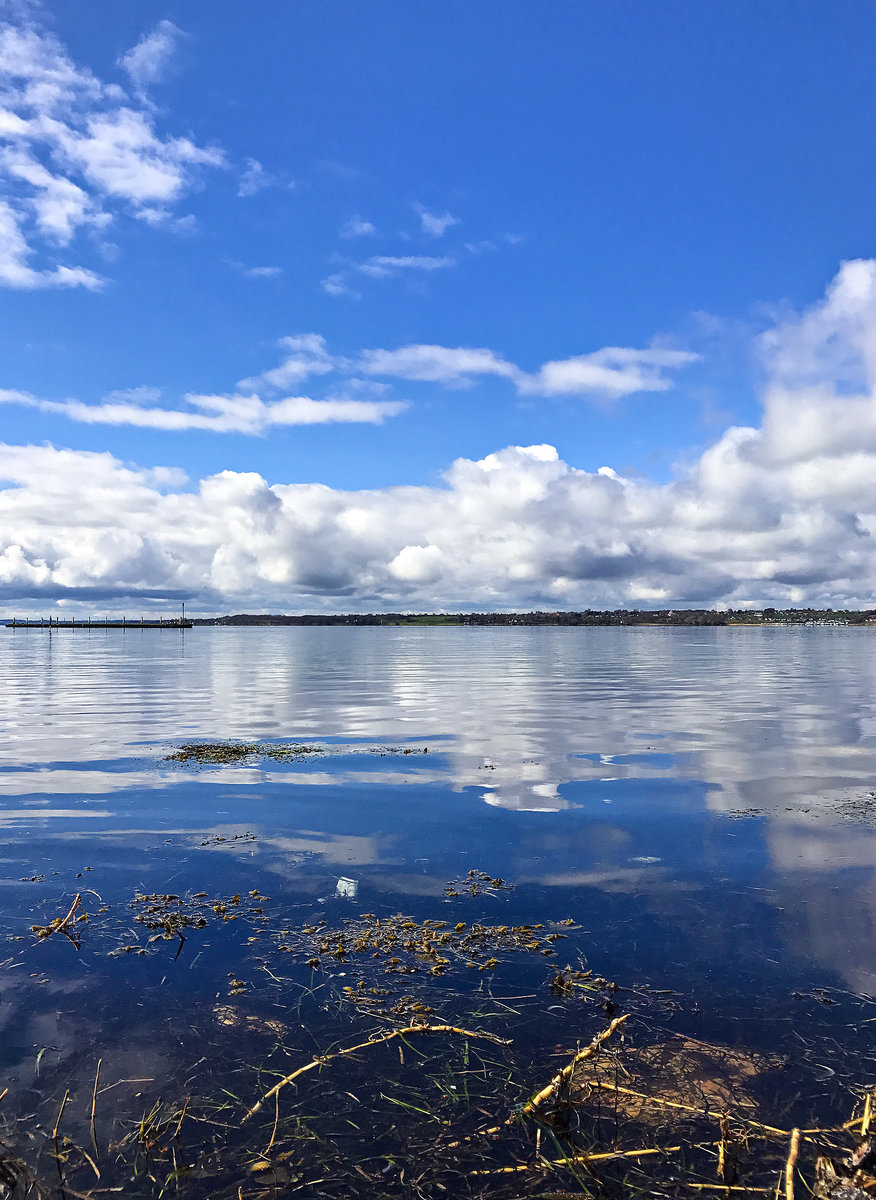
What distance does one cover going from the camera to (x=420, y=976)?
1220 cm

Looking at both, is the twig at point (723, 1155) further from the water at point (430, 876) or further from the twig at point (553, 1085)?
the water at point (430, 876)

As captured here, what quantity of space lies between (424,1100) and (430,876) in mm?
8305

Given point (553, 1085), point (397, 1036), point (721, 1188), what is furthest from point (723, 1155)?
point (397, 1036)

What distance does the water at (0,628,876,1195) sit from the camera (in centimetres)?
1055

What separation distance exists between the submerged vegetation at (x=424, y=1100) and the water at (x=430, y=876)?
10 centimetres

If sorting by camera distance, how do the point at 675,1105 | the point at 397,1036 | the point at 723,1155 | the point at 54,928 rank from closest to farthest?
the point at 723,1155 < the point at 675,1105 < the point at 397,1036 < the point at 54,928

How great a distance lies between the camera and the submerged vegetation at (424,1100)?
7844 mm

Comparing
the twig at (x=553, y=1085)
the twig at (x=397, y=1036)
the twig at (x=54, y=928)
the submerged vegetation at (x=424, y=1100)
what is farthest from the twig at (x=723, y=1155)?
the twig at (x=54, y=928)

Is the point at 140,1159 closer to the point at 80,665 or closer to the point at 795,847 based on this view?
the point at 795,847

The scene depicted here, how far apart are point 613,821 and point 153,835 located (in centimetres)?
1332

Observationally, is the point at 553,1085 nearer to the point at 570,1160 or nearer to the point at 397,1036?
the point at 570,1160

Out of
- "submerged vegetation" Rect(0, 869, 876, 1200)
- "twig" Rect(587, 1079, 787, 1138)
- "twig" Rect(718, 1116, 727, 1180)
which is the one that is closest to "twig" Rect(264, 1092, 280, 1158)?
"submerged vegetation" Rect(0, 869, 876, 1200)

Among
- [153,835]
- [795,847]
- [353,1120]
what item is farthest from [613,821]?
[353,1120]

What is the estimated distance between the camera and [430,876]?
17.4 meters
